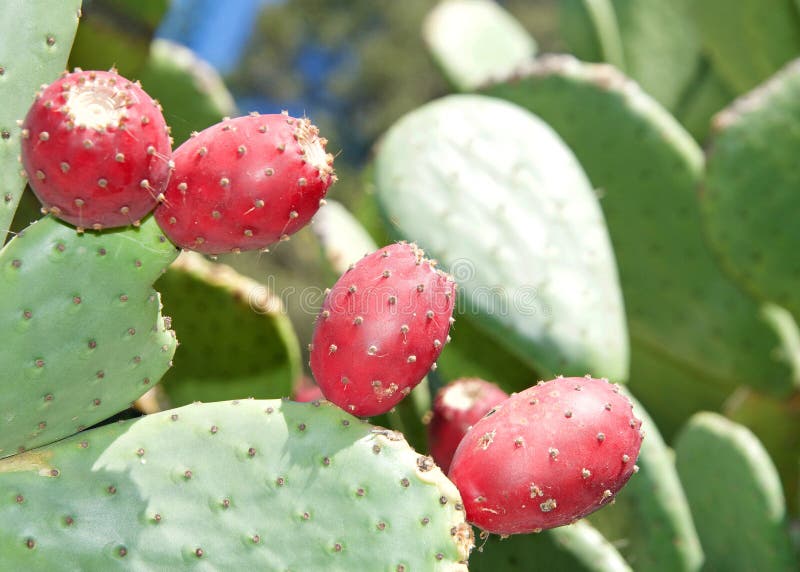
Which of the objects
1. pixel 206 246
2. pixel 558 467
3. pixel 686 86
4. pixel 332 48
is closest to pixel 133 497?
pixel 206 246

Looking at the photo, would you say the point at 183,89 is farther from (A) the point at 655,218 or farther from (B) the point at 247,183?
(B) the point at 247,183

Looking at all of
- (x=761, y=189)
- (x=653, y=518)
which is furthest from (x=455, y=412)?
(x=761, y=189)

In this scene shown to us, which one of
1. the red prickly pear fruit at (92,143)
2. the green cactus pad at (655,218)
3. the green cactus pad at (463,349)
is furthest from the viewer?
the green cactus pad at (655,218)

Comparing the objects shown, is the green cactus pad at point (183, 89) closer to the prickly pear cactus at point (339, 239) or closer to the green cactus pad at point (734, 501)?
the prickly pear cactus at point (339, 239)

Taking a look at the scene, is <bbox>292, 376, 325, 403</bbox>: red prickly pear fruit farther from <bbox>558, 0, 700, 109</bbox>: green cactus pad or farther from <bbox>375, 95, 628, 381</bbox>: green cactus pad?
<bbox>558, 0, 700, 109</bbox>: green cactus pad

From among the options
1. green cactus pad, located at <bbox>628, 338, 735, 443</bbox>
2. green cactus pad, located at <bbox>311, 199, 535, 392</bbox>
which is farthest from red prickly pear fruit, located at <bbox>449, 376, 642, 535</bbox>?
green cactus pad, located at <bbox>628, 338, 735, 443</bbox>

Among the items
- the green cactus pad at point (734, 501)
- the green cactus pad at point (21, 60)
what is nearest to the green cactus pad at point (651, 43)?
the green cactus pad at point (734, 501)

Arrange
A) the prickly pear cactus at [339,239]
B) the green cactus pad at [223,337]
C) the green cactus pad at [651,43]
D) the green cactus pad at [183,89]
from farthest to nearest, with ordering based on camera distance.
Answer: the green cactus pad at [651,43], the green cactus pad at [183,89], the green cactus pad at [223,337], the prickly pear cactus at [339,239]
